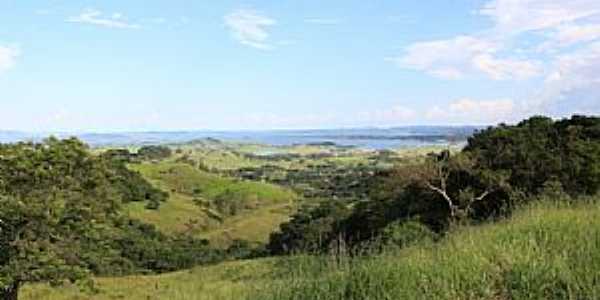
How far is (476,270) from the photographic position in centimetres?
673

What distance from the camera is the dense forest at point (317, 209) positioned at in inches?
1213

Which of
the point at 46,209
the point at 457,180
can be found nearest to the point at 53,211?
the point at 46,209

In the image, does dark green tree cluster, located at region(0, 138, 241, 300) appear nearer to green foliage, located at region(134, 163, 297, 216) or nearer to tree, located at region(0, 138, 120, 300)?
tree, located at region(0, 138, 120, 300)

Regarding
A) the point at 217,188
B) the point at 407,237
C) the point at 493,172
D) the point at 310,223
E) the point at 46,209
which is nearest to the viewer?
the point at 407,237

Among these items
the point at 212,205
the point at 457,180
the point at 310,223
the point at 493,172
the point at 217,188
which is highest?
the point at 493,172

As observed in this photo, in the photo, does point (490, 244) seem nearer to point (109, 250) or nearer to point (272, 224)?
point (109, 250)

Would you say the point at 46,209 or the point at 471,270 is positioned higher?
the point at 471,270

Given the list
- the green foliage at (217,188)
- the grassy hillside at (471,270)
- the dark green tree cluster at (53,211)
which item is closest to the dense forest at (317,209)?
the dark green tree cluster at (53,211)

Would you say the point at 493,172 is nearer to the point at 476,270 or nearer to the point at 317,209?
the point at 317,209

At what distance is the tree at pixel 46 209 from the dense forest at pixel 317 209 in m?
0.04

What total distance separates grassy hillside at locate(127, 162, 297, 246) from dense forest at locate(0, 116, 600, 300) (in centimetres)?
1811

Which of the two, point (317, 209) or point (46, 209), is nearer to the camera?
point (46, 209)

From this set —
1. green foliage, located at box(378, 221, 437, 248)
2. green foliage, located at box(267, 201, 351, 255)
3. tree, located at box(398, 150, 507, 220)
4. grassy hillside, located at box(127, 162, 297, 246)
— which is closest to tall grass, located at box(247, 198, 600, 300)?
green foliage, located at box(378, 221, 437, 248)

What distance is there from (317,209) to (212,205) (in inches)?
2173
